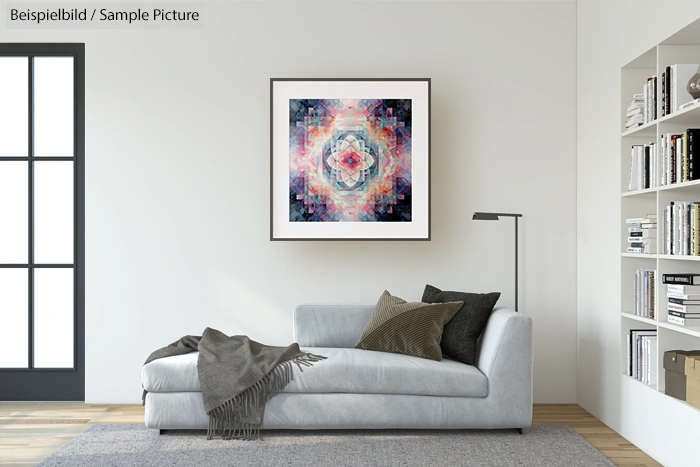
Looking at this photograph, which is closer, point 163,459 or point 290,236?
point 163,459

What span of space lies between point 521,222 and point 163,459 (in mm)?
2891

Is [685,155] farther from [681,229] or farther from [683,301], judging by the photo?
[683,301]

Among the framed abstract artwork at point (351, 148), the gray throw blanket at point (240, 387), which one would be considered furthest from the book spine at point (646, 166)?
the gray throw blanket at point (240, 387)

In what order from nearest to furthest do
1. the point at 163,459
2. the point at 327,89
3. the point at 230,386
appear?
1. the point at 163,459
2. the point at 230,386
3. the point at 327,89

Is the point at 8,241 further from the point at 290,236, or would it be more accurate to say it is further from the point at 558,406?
the point at 558,406

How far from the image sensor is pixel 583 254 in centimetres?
449

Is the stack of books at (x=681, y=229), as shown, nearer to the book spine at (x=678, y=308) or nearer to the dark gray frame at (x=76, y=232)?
the book spine at (x=678, y=308)

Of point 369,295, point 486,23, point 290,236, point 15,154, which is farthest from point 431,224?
point 15,154

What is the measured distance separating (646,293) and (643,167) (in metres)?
0.71

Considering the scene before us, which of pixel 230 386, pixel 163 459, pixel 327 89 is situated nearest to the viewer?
pixel 163 459

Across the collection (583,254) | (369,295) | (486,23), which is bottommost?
(369,295)

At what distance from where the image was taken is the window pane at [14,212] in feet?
15.4

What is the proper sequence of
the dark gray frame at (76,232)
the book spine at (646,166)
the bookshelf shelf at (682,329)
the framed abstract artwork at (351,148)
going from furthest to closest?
the dark gray frame at (76,232), the framed abstract artwork at (351,148), the book spine at (646,166), the bookshelf shelf at (682,329)

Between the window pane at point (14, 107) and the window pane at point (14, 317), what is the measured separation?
0.91 m
